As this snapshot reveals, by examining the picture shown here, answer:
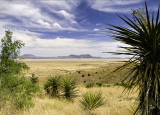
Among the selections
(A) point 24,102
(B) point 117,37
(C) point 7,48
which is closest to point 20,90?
(A) point 24,102

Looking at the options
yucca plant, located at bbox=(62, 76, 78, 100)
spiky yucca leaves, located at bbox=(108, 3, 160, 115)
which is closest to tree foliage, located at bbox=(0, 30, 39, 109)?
yucca plant, located at bbox=(62, 76, 78, 100)

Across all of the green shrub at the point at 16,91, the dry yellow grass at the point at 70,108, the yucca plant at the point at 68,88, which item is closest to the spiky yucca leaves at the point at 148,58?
the dry yellow grass at the point at 70,108

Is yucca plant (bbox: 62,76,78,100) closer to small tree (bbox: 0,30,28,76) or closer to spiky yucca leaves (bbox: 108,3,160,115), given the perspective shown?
small tree (bbox: 0,30,28,76)

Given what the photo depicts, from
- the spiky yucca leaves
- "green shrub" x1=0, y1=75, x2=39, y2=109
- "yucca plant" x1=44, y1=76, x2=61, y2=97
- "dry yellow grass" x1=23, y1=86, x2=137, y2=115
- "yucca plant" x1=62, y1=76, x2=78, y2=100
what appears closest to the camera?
the spiky yucca leaves

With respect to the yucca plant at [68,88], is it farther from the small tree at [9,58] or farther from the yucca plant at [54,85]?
the small tree at [9,58]

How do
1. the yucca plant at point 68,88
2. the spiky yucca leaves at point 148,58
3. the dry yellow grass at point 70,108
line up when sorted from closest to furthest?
the spiky yucca leaves at point 148,58, the dry yellow grass at point 70,108, the yucca plant at point 68,88

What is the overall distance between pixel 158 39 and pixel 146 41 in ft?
0.96

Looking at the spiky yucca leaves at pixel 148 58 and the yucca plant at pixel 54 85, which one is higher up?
the spiky yucca leaves at pixel 148 58

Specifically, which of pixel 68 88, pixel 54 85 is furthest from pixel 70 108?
pixel 54 85

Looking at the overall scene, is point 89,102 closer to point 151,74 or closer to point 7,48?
point 151,74

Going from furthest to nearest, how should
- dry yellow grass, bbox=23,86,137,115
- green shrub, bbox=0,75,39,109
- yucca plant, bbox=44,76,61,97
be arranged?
yucca plant, bbox=44,76,61,97 < green shrub, bbox=0,75,39,109 < dry yellow grass, bbox=23,86,137,115

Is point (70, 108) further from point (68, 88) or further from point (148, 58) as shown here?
point (148, 58)

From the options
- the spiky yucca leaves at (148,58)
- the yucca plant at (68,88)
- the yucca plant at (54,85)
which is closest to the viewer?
the spiky yucca leaves at (148,58)

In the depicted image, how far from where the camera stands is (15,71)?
744 centimetres
